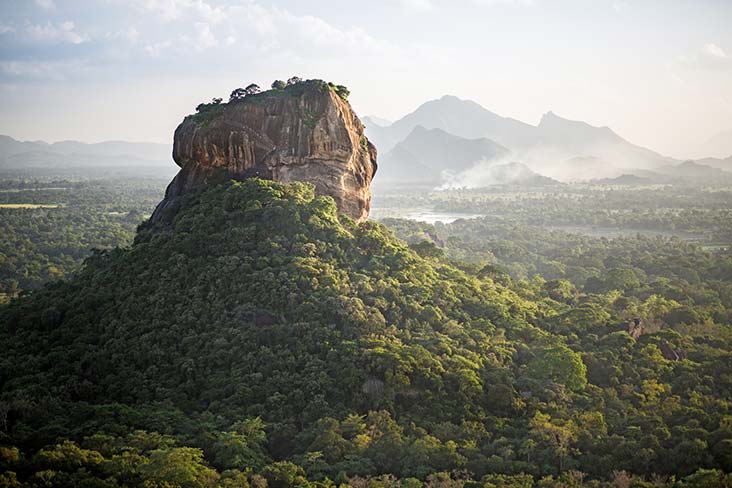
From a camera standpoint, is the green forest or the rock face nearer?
the green forest

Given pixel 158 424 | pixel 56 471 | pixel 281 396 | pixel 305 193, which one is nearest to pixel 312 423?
pixel 281 396

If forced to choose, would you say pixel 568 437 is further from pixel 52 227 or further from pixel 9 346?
pixel 52 227

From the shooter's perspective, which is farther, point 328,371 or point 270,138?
point 270,138

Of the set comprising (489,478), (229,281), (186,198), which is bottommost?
(489,478)

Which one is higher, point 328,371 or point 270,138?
point 270,138

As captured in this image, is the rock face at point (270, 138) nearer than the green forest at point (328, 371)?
No
